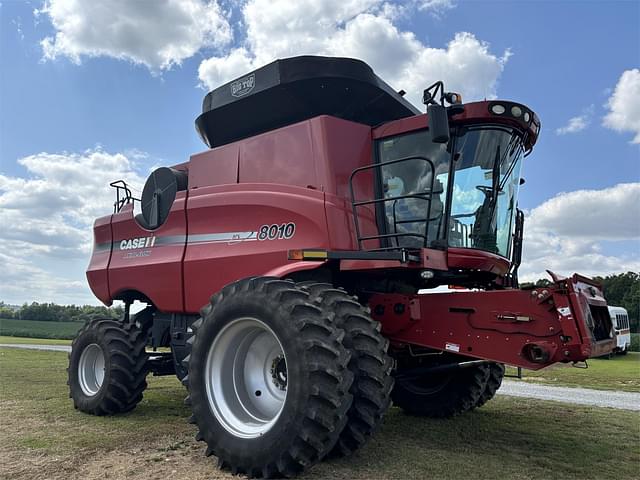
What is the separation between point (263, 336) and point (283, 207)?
4.57 ft

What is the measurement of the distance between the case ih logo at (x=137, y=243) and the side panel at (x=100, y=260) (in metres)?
0.47

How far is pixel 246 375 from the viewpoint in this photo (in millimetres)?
4895

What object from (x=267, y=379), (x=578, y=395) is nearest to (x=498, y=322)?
(x=267, y=379)

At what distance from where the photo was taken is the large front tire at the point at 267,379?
3877 millimetres

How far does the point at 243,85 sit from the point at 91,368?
4411 mm

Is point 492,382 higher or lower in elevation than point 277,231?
lower

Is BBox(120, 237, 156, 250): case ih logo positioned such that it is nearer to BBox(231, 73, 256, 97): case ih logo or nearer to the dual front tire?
BBox(231, 73, 256, 97): case ih logo

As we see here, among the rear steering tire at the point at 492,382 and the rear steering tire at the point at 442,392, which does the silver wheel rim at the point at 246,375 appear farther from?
the rear steering tire at the point at 492,382

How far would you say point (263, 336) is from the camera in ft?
15.9

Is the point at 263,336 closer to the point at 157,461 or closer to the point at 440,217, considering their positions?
the point at 157,461

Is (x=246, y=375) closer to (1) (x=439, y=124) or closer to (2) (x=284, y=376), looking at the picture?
(2) (x=284, y=376)

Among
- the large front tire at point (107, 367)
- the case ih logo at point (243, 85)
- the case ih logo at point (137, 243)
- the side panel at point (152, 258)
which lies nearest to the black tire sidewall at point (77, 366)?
the large front tire at point (107, 367)

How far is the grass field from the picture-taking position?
4.31m

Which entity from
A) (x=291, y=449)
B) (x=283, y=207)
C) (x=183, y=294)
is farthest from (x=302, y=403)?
(x=183, y=294)
